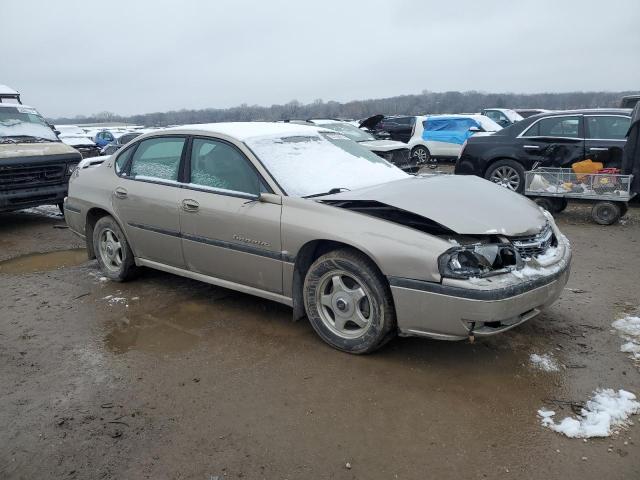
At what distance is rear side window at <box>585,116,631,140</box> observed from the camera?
330 inches

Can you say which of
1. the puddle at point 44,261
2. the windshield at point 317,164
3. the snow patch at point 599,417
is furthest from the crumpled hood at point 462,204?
the puddle at point 44,261

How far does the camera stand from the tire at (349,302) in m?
3.44

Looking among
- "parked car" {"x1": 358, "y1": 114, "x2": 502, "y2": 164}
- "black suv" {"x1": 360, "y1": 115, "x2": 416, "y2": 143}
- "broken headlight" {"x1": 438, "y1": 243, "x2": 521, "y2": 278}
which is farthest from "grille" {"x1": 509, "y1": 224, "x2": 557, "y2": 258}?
"black suv" {"x1": 360, "y1": 115, "x2": 416, "y2": 143}

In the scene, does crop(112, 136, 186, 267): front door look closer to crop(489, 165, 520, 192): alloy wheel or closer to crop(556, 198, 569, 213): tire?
crop(489, 165, 520, 192): alloy wheel

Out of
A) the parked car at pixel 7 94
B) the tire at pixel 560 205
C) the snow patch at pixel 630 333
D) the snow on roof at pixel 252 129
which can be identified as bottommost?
the snow patch at pixel 630 333

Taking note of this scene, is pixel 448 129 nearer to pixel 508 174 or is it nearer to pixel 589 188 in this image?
pixel 508 174

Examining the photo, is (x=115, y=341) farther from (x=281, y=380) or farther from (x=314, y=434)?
(x=314, y=434)

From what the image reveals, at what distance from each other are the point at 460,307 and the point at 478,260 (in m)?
0.34

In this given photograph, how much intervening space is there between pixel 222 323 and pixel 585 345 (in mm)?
2784

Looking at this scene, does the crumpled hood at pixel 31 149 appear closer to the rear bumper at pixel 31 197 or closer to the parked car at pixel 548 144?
the rear bumper at pixel 31 197

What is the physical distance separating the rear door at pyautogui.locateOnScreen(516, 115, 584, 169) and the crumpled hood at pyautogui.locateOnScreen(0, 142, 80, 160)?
25.9 ft

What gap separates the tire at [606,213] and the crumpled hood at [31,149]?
8.67 meters

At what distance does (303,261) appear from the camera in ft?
12.6

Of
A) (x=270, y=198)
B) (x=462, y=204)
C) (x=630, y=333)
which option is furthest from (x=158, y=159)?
(x=630, y=333)
